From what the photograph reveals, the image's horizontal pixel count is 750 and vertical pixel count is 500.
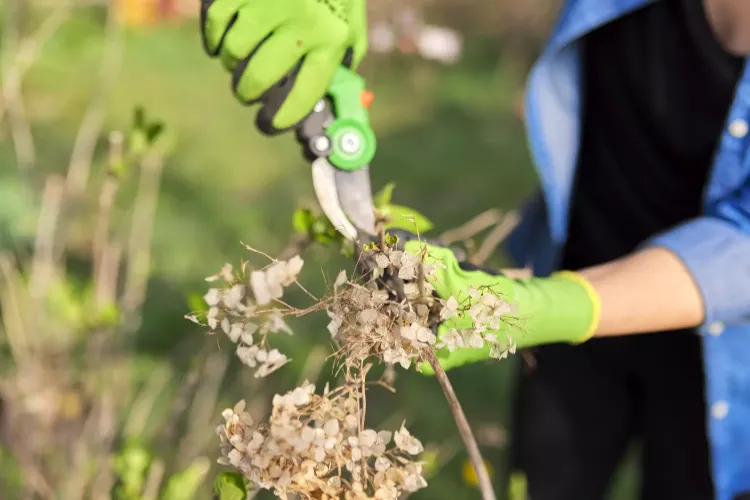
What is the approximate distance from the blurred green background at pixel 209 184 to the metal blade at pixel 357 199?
14cm

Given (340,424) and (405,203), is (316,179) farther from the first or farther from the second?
(405,203)

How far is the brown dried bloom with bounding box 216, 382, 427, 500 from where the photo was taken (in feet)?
1.52

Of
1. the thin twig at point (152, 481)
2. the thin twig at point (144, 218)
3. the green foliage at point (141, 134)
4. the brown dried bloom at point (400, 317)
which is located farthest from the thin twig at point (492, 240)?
the thin twig at point (144, 218)

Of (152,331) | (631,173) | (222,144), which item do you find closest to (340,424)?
(631,173)

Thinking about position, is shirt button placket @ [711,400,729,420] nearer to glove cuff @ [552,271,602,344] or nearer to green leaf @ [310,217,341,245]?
glove cuff @ [552,271,602,344]

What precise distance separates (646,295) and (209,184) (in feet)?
6.68

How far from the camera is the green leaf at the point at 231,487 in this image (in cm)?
55

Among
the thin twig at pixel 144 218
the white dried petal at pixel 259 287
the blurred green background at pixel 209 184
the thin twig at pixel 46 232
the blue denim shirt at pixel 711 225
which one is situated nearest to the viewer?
the white dried petal at pixel 259 287

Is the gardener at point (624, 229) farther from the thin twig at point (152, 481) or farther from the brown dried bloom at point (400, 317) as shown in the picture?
the thin twig at point (152, 481)

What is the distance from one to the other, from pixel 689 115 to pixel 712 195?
0.36ft

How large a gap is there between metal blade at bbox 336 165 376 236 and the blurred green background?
0.47 ft

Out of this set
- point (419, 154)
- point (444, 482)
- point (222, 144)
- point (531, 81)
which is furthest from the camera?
point (419, 154)

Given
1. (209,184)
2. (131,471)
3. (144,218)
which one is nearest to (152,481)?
(131,471)

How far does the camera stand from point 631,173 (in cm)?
96
